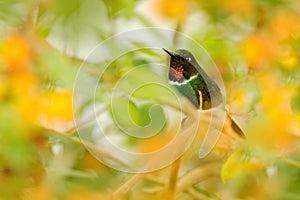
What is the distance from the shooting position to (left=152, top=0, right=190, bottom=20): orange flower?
0.79 metres

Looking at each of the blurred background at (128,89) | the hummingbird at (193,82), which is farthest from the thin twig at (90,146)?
the hummingbird at (193,82)

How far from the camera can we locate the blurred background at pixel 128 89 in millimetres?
756

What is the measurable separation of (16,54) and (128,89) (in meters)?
0.12

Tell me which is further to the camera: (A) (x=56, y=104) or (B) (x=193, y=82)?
(A) (x=56, y=104)

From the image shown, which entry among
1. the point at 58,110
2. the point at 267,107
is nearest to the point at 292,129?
the point at 267,107

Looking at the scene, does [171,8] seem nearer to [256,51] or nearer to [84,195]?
[256,51]

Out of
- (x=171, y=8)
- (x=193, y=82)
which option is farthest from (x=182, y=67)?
(x=171, y=8)

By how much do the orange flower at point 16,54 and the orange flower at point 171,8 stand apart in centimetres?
16

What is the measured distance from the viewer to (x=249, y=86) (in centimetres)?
80

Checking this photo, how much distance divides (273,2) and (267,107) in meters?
0.12

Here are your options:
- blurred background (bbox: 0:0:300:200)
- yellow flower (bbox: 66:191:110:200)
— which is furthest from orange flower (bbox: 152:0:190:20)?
yellow flower (bbox: 66:191:110:200)

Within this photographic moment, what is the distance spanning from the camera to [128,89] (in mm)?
758

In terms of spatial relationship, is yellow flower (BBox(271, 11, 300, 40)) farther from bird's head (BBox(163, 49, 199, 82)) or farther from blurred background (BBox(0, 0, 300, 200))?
bird's head (BBox(163, 49, 199, 82))

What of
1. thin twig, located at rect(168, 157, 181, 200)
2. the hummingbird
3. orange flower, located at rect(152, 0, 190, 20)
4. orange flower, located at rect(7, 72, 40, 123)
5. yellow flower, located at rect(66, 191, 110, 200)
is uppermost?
orange flower, located at rect(152, 0, 190, 20)
